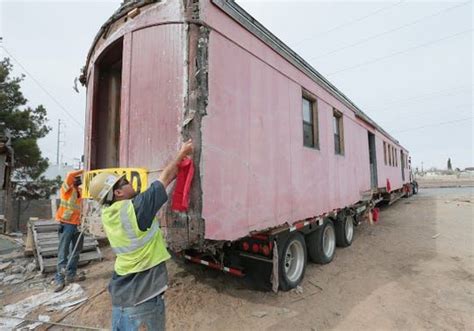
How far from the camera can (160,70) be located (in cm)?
296

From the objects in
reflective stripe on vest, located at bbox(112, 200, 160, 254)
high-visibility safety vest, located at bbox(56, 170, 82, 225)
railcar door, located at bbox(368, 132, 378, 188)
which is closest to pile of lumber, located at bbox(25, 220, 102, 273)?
high-visibility safety vest, located at bbox(56, 170, 82, 225)

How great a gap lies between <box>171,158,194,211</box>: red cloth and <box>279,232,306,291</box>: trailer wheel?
2.21m

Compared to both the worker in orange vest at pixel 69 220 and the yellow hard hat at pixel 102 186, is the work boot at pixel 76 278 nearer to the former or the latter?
the worker in orange vest at pixel 69 220

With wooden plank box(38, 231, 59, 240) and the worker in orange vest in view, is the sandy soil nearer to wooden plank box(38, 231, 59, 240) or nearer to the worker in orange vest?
wooden plank box(38, 231, 59, 240)

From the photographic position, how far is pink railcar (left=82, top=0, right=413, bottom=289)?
2816mm

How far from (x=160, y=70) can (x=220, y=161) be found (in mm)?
1133

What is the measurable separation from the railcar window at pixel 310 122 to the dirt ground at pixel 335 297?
8.07ft

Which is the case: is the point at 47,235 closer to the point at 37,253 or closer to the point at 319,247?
the point at 37,253

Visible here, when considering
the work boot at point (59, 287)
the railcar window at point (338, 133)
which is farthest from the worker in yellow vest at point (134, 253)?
the railcar window at point (338, 133)

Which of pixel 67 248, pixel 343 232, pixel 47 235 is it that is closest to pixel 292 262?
pixel 343 232

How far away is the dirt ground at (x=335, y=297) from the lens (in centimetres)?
358

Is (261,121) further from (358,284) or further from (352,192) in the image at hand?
(352,192)

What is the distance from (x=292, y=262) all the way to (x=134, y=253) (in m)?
3.33

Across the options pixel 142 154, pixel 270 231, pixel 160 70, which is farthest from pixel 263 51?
pixel 270 231
